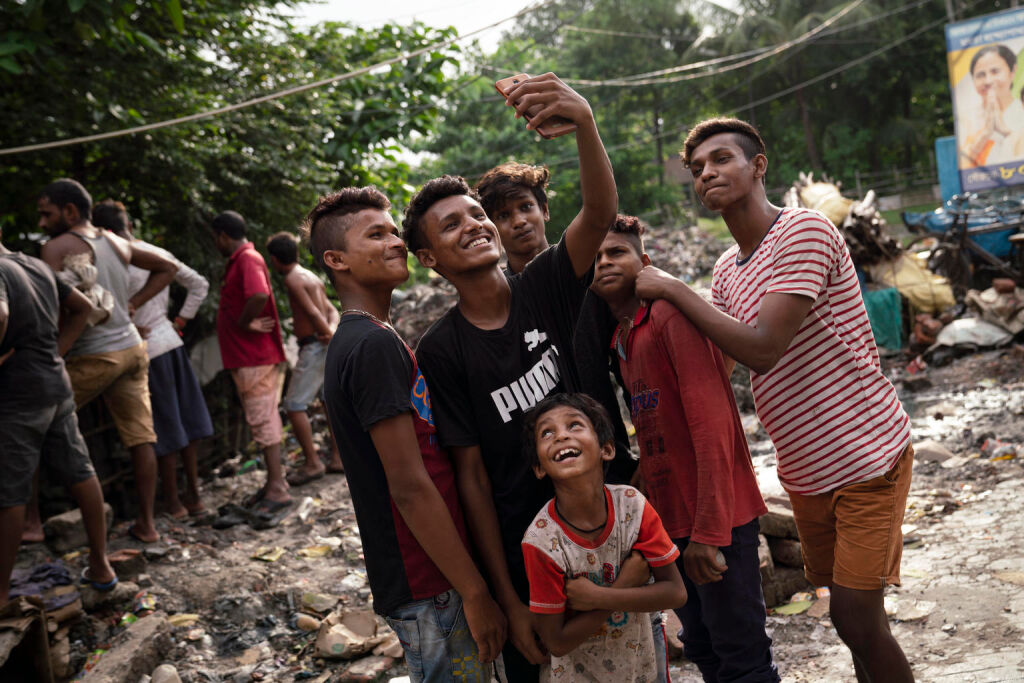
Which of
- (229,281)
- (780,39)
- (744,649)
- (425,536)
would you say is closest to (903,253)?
(229,281)

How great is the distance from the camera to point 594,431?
2078 millimetres

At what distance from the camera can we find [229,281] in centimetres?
583

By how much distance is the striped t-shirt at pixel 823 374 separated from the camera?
7.50 feet

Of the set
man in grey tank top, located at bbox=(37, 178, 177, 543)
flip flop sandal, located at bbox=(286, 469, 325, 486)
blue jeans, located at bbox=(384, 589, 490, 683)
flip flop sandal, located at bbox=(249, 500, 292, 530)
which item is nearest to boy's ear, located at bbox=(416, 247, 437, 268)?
blue jeans, located at bbox=(384, 589, 490, 683)

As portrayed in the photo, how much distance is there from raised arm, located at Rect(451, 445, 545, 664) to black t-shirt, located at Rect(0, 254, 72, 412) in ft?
9.01

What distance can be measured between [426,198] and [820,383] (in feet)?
4.30

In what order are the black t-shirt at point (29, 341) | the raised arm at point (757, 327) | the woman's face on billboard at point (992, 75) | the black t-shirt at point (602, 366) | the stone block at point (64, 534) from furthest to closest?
the woman's face on billboard at point (992, 75), the stone block at point (64, 534), the black t-shirt at point (29, 341), the black t-shirt at point (602, 366), the raised arm at point (757, 327)

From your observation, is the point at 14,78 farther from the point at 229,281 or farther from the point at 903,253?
the point at 903,253

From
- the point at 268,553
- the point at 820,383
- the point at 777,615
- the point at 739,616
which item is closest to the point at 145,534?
the point at 268,553

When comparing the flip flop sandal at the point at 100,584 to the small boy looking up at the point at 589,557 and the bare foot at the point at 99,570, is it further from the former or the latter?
the small boy looking up at the point at 589,557

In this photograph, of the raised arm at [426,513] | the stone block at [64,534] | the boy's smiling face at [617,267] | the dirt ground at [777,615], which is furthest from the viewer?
the stone block at [64,534]

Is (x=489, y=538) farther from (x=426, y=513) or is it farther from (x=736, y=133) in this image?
(x=736, y=133)

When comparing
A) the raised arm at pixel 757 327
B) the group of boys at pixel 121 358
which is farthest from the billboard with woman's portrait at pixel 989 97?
the raised arm at pixel 757 327

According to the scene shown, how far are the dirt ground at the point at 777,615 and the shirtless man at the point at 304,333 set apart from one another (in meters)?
0.32
